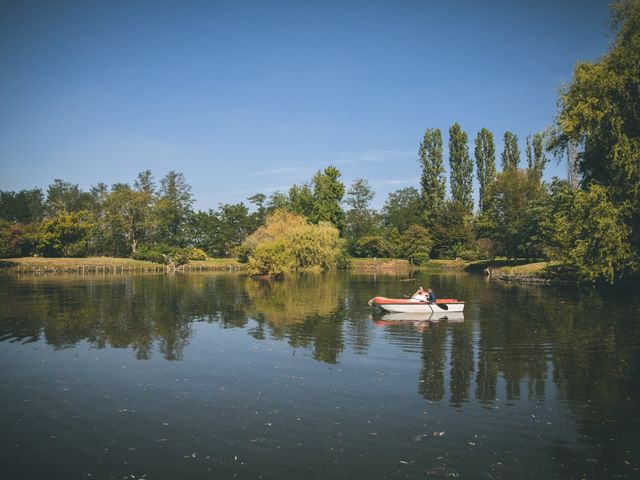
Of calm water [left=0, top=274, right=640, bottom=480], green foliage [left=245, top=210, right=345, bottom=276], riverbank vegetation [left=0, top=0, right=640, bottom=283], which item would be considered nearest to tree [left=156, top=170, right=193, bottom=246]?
riverbank vegetation [left=0, top=0, right=640, bottom=283]

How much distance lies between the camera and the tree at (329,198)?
88438 millimetres

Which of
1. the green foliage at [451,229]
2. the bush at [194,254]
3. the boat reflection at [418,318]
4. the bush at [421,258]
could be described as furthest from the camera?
the bush at [194,254]

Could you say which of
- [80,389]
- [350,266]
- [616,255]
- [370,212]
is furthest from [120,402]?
[370,212]

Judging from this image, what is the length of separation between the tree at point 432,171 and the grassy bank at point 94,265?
3600cm

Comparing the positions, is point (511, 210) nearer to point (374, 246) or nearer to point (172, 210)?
point (374, 246)

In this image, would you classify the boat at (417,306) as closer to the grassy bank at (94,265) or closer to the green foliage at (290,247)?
the green foliage at (290,247)

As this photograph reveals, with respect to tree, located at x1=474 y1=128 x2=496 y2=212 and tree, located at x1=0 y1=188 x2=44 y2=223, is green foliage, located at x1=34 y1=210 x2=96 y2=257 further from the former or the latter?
tree, located at x1=474 y1=128 x2=496 y2=212

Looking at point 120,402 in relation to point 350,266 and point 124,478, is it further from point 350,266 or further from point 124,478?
point 350,266

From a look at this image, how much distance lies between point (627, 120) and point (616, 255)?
8905 mm

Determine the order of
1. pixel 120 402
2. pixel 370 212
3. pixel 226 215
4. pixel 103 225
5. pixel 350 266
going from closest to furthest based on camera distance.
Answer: pixel 120 402 → pixel 350 266 → pixel 103 225 → pixel 226 215 → pixel 370 212

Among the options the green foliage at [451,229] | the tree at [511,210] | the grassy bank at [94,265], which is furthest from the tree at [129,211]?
the tree at [511,210]

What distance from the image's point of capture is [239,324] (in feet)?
79.7

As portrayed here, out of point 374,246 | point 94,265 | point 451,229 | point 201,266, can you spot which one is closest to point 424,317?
point 201,266

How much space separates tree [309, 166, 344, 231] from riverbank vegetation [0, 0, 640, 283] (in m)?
0.21
